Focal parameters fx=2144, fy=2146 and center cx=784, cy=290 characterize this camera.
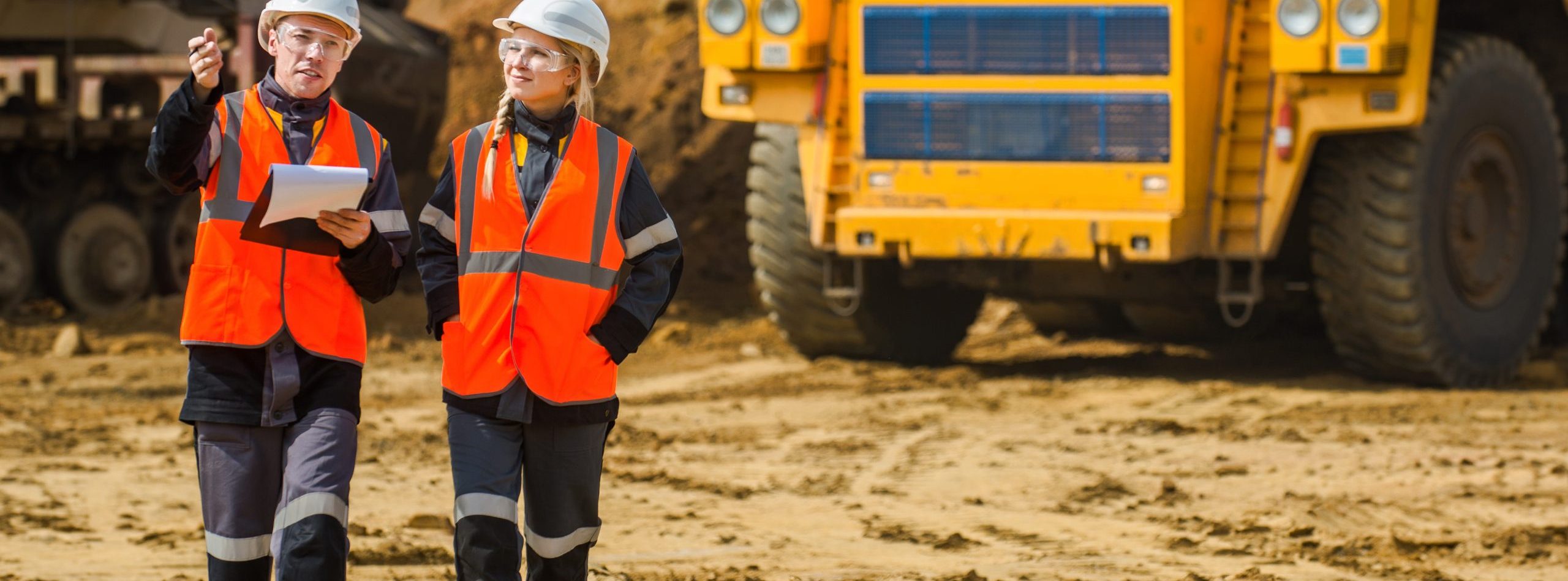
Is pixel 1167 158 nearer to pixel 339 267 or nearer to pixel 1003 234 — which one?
pixel 1003 234

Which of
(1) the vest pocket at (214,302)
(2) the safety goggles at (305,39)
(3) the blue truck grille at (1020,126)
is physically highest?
(2) the safety goggles at (305,39)

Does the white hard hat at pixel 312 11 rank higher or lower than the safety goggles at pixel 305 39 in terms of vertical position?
higher

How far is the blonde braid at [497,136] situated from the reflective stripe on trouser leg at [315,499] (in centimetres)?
54

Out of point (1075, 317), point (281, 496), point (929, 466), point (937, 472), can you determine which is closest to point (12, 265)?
point (1075, 317)

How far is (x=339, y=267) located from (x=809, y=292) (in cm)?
673

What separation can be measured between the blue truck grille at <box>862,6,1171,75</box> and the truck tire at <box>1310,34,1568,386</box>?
3.50 feet

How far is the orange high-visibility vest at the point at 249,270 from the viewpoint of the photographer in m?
4.13

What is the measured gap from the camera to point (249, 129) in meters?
4.19

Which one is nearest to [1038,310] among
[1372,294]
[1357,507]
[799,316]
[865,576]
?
[799,316]

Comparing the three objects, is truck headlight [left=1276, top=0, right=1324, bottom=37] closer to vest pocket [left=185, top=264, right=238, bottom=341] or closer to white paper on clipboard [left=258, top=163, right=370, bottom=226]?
white paper on clipboard [left=258, top=163, right=370, bottom=226]

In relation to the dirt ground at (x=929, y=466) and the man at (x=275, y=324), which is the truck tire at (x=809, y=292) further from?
the man at (x=275, y=324)

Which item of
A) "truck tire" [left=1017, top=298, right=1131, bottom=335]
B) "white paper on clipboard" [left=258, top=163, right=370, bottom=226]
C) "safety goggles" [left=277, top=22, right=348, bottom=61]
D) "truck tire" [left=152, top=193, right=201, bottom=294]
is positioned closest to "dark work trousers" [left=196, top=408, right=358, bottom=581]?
"white paper on clipboard" [left=258, top=163, right=370, bottom=226]

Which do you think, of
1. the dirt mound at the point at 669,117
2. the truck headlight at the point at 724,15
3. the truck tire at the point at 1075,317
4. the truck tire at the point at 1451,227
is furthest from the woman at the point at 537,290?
the dirt mound at the point at 669,117

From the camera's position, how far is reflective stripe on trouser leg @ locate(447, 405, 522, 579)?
4.11 metres
